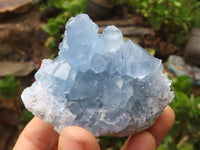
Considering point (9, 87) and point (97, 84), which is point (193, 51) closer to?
point (9, 87)

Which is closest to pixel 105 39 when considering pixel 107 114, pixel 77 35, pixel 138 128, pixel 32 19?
pixel 77 35

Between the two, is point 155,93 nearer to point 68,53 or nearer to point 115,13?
point 68,53

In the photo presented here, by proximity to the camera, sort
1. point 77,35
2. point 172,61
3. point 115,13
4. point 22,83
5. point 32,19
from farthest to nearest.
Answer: point 32,19
point 115,13
point 22,83
point 172,61
point 77,35

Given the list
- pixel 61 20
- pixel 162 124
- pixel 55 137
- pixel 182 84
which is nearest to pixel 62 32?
pixel 61 20

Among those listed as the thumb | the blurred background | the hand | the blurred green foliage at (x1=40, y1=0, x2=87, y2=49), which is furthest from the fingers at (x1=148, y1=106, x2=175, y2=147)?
the blurred green foliage at (x1=40, y1=0, x2=87, y2=49)

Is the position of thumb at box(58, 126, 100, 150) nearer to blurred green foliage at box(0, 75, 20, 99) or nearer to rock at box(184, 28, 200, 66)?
blurred green foliage at box(0, 75, 20, 99)

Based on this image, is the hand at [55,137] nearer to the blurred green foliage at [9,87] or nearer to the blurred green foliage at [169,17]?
the blurred green foliage at [9,87]
